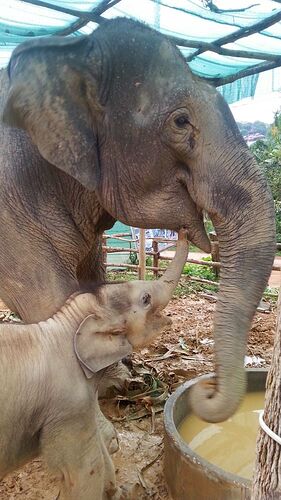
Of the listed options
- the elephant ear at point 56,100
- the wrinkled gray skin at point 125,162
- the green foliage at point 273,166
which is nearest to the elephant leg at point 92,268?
the wrinkled gray skin at point 125,162

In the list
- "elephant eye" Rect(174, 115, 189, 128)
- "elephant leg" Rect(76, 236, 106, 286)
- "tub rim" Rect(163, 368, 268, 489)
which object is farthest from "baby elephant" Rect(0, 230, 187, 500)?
"elephant leg" Rect(76, 236, 106, 286)

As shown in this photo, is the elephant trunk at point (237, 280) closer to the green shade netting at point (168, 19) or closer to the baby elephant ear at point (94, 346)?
the baby elephant ear at point (94, 346)

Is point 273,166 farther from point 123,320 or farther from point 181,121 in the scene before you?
point 123,320

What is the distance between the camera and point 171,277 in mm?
2268

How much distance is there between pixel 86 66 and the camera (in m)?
2.23

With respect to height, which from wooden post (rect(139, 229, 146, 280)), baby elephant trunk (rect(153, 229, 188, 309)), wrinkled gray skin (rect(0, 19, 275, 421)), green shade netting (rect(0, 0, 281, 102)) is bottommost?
wooden post (rect(139, 229, 146, 280))

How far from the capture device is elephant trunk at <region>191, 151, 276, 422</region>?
1.89m

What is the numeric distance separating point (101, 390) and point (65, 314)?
58.7 inches

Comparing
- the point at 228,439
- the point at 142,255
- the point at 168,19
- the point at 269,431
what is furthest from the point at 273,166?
the point at 269,431

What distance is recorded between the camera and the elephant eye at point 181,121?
2.18 m

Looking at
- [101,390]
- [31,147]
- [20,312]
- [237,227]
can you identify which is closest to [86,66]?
[31,147]

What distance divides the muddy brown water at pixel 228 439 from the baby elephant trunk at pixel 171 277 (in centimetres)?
84

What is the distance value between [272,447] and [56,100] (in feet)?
4.97

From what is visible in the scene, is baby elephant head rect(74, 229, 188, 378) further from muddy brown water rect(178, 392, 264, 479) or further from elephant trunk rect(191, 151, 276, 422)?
muddy brown water rect(178, 392, 264, 479)
